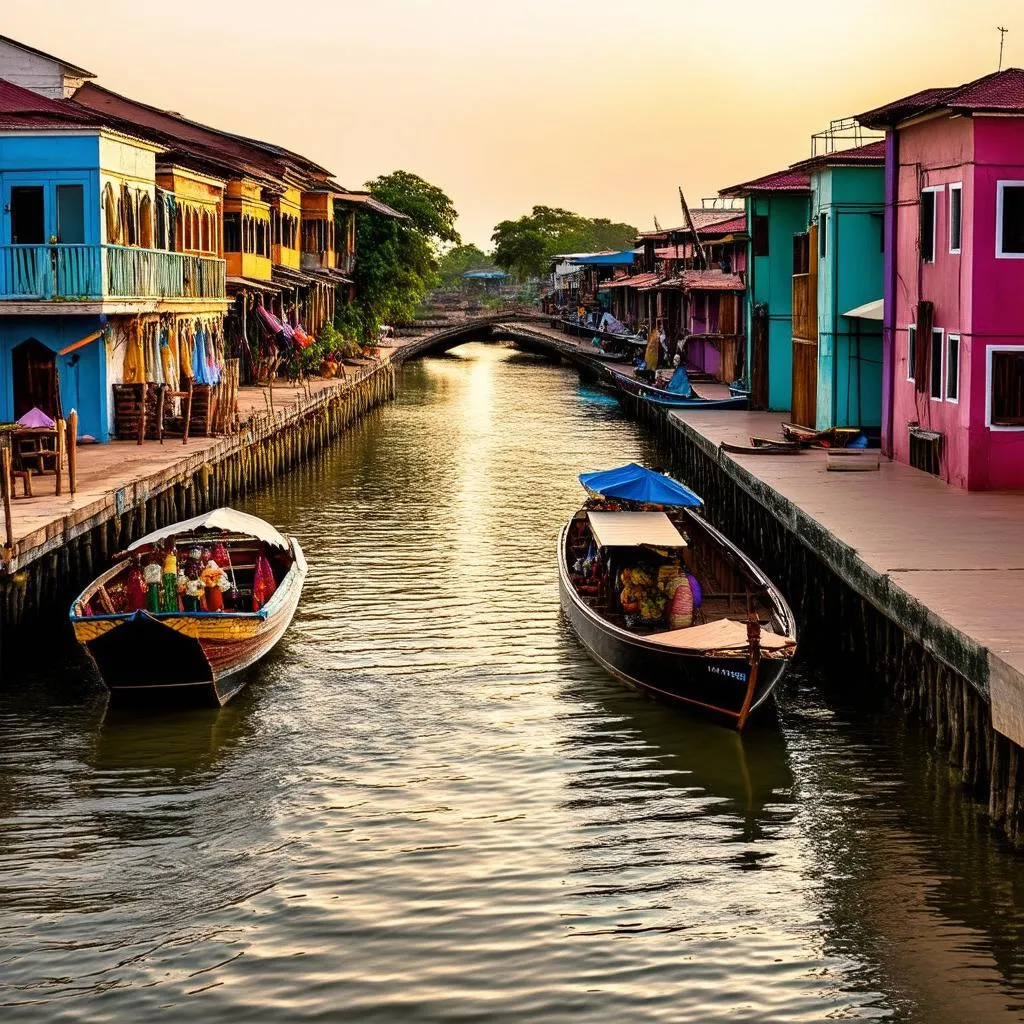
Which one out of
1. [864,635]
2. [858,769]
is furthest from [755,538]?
[858,769]

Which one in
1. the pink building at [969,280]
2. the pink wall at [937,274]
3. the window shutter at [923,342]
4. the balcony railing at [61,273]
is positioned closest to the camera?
the pink building at [969,280]

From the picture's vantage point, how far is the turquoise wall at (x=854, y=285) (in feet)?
126

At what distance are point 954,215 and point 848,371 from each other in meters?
9.17

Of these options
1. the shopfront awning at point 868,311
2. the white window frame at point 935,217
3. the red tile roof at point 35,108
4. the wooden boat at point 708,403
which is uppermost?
the red tile roof at point 35,108

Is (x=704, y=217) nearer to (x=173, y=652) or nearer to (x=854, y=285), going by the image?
(x=854, y=285)

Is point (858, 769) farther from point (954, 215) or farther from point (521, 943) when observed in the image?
point (954, 215)

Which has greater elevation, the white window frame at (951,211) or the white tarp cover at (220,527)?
the white window frame at (951,211)

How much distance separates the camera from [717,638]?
19.6m

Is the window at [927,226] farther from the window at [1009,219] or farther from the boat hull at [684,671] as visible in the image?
the boat hull at [684,671]

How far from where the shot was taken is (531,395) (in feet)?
257

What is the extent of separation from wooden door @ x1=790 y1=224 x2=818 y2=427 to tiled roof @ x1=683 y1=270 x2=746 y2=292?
46.3 ft

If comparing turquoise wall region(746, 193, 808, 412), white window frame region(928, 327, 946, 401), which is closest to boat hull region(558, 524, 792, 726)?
white window frame region(928, 327, 946, 401)

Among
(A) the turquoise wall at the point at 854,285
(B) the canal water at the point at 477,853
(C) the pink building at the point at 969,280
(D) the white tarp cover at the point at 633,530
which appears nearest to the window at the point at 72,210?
(B) the canal water at the point at 477,853

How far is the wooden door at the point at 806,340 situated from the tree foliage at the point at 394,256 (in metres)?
39.9
